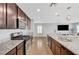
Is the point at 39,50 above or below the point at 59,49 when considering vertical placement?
below

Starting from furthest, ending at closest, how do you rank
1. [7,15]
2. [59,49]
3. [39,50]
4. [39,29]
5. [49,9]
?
[39,29], [39,50], [49,9], [59,49], [7,15]

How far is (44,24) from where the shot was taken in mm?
16625

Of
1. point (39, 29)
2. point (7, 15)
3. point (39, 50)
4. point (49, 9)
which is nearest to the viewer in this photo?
point (7, 15)

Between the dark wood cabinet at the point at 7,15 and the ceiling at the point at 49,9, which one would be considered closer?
the dark wood cabinet at the point at 7,15

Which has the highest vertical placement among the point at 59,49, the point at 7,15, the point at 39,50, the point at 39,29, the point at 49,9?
the point at 49,9

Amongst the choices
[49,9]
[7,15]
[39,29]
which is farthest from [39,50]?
[39,29]

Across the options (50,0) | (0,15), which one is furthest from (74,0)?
(0,15)

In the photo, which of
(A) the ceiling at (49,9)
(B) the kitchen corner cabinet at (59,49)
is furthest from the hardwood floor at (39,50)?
(A) the ceiling at (49,9)

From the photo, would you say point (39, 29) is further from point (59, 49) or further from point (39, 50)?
point (59, 49)

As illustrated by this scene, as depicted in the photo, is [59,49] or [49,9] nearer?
[59,49]

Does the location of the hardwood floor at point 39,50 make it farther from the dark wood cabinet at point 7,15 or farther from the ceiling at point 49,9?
the dark wood cabinet at point 7,15

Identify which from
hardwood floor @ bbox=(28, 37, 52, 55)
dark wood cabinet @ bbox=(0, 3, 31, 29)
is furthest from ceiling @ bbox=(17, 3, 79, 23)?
hardwood floor @ bbox=(28, 37, 52, 55)

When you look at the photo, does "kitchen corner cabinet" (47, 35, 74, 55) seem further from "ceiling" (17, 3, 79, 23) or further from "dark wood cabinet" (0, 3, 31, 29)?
"ceiling" (17, 3, 79, 23)

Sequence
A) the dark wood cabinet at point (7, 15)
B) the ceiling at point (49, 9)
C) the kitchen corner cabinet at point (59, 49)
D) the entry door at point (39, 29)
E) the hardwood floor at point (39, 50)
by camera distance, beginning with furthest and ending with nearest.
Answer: the entry door at point (39, 29)
the hardwood floor at point (39, 50)
the ceiling at point (49, 9)
the dark wood cabinet at point (7, 15)
the kitchen corner cabinet at point (59, 49)
